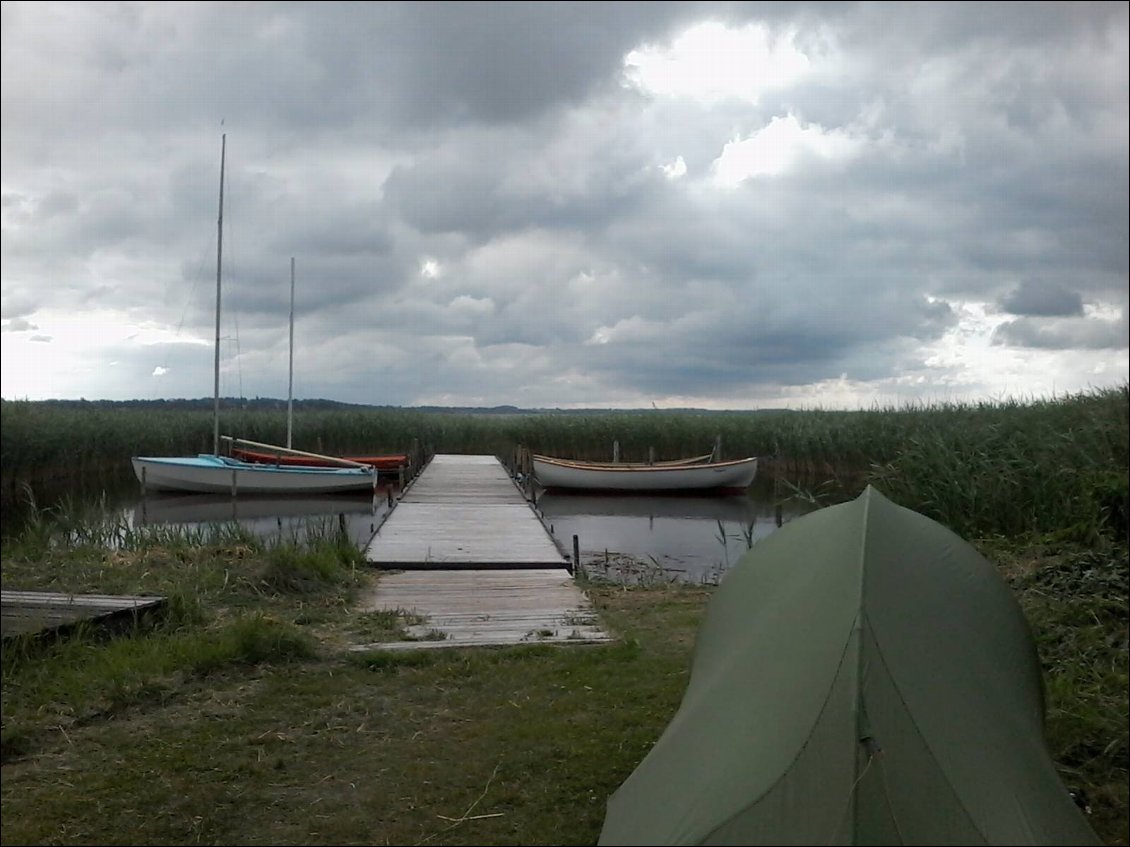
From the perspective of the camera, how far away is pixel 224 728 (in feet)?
15.4

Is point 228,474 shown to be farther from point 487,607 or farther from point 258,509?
point 487,607

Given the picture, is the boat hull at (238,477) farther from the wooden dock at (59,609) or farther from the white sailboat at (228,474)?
the wooden dock at (59,609)

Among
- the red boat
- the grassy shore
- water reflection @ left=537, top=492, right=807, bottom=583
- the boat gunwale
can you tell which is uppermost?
the red boat

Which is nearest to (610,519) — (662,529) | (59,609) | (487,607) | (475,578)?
(662,529)

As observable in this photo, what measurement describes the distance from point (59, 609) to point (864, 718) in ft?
18.3

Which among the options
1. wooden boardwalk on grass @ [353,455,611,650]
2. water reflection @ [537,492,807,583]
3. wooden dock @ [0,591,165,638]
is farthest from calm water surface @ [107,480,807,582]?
wooden dock @ [0,591,165,638]

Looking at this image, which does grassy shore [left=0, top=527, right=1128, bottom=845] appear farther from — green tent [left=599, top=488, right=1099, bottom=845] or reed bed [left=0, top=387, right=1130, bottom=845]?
green tent [left=599, top=488, right=1099, bottom=845]

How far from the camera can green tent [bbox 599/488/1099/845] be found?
2479 millimetres

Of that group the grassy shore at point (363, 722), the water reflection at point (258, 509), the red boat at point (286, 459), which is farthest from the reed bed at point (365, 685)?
the red boat at point (286, 459)

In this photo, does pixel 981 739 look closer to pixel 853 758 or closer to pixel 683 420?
pixel 853 758

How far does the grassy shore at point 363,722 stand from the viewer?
379 cm

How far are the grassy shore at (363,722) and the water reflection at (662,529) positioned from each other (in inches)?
155

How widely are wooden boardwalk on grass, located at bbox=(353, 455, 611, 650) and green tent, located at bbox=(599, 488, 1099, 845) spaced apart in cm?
329

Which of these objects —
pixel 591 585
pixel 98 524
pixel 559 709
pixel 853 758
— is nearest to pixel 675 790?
pixel 853 758
